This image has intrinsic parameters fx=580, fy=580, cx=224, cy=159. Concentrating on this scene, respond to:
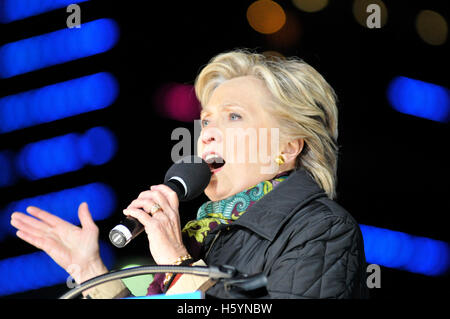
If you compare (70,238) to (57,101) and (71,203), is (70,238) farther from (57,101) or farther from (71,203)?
(57,101)

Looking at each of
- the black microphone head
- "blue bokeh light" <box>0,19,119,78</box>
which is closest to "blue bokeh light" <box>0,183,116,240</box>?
"blue bokeh light" <box>0,19,119,78</box>

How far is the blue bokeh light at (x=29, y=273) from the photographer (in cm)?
310

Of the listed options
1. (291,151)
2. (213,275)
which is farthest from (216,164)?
(213,275)

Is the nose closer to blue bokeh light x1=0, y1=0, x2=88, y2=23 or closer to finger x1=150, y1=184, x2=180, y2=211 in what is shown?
finger x1=150, y1=184, x2=180, y2=211

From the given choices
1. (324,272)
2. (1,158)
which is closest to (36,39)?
(1,158)

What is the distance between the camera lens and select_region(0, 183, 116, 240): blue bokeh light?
2.97m

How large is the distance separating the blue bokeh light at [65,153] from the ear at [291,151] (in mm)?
1282

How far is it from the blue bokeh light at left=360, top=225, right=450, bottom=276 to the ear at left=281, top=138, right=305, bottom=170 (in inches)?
42.9

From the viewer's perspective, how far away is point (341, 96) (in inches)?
111

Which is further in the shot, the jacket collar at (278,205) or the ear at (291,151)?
the ear at (291,151)

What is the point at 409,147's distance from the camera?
2.88 meters

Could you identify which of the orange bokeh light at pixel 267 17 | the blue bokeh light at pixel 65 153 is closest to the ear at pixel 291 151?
the orange bokeh light at pixel 267 17

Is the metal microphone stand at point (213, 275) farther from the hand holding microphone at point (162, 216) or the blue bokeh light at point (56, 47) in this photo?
the blue bokeh light at point (56, 47)

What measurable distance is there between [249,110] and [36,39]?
6.49 feet
